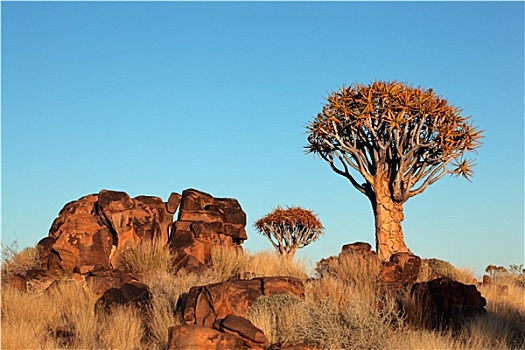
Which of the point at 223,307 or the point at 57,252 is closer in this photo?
the point at 223,307

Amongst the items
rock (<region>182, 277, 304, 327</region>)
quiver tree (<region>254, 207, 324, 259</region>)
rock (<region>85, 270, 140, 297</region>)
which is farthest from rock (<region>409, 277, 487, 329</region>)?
quiver tree (<region>254, 207, 324, 259</region>)

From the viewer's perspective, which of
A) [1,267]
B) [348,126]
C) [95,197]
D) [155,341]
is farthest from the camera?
[348,126]

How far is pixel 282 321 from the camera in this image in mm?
9836

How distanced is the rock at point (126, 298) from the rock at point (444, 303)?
4316 millimetres

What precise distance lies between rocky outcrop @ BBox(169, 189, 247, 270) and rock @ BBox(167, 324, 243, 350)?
6215 mm

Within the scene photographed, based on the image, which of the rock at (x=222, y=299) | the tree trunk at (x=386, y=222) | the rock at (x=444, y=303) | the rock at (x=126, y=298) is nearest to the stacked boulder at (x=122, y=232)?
the rock at (x=126, y=298)

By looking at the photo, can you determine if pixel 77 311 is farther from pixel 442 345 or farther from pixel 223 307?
pixel 442 345

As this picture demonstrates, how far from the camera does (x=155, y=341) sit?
991 centimetres

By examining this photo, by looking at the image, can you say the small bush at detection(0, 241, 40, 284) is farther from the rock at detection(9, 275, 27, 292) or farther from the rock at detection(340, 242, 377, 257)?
the rock at detection(340, 242, 377, 257)

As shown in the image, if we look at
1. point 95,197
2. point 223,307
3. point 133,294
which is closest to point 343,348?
point 223,307

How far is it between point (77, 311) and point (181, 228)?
17.7 ft

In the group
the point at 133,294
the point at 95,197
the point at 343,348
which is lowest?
the point at 343,348

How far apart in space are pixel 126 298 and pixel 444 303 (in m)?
5.22

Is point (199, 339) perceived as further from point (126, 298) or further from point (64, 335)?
point (126, 298)
